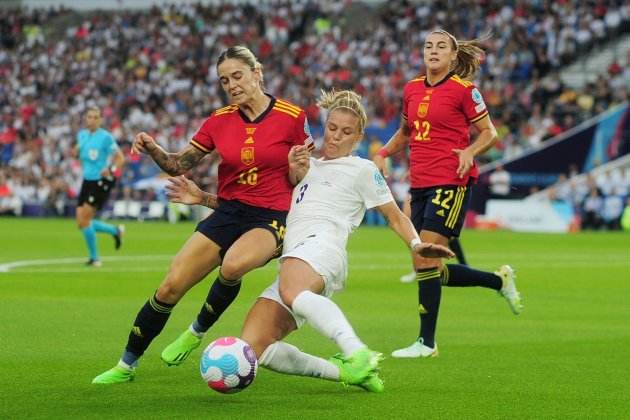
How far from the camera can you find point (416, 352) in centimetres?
975

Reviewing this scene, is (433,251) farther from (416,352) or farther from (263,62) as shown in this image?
(263,62)

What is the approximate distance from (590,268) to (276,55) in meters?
28.0

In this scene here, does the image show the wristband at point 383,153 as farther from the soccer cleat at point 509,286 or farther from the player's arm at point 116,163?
the player's arm at point 116,163

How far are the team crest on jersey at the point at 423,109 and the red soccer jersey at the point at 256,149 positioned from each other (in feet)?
6.23

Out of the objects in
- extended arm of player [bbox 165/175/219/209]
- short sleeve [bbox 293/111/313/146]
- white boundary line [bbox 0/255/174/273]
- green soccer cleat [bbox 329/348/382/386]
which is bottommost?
white boundary line [bbox 0/255/174/273]

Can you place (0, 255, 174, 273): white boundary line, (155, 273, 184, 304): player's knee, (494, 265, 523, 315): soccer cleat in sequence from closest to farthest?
(155, 273, 184, 304): player's knee < (494, 265, 523, 315): soccer cleat < (0, 255, 174, 273): white boundary line

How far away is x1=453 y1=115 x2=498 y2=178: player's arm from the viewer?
10.0m

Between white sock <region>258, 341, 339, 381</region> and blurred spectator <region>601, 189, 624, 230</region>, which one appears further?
blurred spectator <region>601, 189, 624, 230</region>

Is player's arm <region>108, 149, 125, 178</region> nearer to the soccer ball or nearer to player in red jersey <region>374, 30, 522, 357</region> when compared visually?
player in red jersey <region>374, 30, 522, 357</region>

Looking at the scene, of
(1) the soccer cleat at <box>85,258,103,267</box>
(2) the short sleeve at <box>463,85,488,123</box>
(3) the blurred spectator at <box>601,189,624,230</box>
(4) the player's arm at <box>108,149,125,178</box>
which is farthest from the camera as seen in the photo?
(3) the blurred spectator at <box>601,189,624,230</box>

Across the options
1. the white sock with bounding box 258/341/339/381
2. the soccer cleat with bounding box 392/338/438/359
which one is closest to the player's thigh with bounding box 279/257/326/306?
the white sock with bounding box 258/341/339/381

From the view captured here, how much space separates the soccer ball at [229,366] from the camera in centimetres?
727

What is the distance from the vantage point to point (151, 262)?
20.5 meters

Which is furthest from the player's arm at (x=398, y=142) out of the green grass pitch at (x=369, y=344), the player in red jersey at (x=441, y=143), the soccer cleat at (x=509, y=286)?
the green grass pitch at (x=369, y=344)
